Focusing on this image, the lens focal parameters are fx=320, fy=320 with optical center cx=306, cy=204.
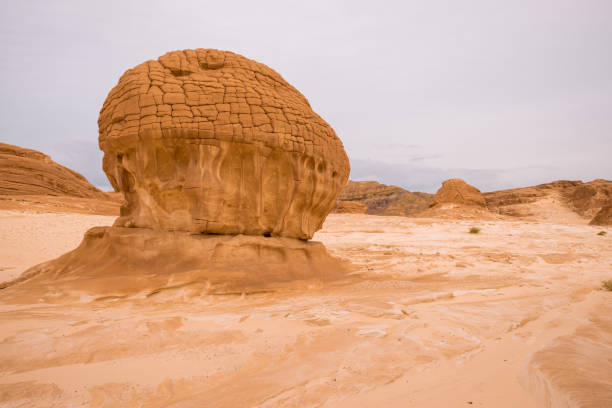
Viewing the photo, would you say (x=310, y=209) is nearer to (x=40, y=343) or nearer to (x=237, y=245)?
(x=237, y=245)

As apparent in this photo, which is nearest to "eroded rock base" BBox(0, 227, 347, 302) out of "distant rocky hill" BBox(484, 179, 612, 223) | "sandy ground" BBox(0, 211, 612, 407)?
"sandy ground" BBox(0, 211, 612, 407)

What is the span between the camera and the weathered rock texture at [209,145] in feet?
11.3

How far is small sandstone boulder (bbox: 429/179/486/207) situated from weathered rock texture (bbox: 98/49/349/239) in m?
20.5

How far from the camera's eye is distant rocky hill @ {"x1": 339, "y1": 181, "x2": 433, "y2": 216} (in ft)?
119

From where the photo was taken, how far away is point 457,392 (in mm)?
1204

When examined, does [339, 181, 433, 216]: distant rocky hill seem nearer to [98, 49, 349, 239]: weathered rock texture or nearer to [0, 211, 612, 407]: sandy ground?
[98, 49, 349, 239]: weathered rock texture

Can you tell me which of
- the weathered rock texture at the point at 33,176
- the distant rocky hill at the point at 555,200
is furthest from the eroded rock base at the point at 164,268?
the distant rocky hill at the point at 555,200

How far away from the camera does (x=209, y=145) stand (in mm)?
3434

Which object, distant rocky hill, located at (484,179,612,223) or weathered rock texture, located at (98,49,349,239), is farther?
distant rocky hill, located at (484,179,612,223)

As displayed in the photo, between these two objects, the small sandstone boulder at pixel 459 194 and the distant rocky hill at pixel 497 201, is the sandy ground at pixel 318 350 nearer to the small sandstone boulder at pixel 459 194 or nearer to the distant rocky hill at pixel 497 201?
the distant rocky hill at pixel 497 201

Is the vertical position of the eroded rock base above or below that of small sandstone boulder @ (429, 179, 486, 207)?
below

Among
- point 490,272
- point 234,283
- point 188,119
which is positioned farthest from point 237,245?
point 490,272

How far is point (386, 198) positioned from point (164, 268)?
3786cm

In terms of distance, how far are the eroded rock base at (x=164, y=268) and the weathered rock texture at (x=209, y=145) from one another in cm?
22
